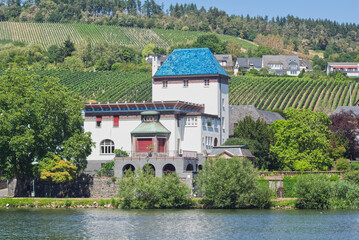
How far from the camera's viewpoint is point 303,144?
Answer: 78750mm

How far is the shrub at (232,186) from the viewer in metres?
61.6

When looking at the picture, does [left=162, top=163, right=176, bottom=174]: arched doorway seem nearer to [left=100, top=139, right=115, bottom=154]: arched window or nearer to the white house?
the white house

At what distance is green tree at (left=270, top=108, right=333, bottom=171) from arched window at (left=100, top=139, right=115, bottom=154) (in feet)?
58.4

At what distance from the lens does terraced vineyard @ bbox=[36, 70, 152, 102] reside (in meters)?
134

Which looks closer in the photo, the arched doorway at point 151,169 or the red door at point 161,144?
the arched doorway at point 151,169

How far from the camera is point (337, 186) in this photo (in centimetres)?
6200

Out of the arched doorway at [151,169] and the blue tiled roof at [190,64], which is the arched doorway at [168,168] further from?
the blue tiled roof at [190,64]

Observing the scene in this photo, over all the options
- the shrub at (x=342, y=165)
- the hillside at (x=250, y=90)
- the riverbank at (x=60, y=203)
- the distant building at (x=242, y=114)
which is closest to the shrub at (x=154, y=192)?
the riverbank at (x=60, y=203)

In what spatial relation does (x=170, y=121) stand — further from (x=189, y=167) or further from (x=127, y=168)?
(x=127, y=168)

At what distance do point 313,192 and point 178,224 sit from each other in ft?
49.2

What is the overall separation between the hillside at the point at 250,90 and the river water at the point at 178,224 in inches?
2823

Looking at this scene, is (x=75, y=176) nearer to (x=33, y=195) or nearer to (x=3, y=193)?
(x=33, y=195)

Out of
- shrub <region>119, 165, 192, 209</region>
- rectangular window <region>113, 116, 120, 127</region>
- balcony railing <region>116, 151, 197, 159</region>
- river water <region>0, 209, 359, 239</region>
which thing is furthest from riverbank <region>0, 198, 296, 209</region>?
rectangular window <region>113, 116, 120, 127</region>

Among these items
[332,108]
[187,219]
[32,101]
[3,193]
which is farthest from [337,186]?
[332,108]
